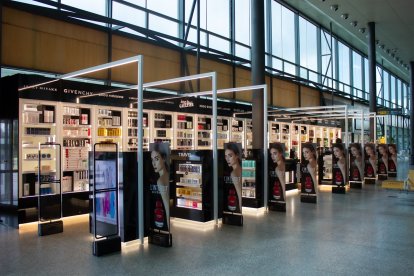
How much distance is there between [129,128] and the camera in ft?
29.1

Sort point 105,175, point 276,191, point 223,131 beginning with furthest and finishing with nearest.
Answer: point 223,131 → point 276,191 → point 105,175

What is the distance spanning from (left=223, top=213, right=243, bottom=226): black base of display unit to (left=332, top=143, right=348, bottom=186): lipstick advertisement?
17.4 ft

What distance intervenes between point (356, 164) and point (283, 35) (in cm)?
698

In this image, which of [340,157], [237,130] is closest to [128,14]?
[237,130]

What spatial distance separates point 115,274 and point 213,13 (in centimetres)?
1032

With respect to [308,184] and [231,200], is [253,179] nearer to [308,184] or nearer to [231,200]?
[231,200]

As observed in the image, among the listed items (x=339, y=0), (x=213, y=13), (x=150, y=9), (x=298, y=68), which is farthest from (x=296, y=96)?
(x=150, y=9)

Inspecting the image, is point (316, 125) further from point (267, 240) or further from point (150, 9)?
point (267, 240)

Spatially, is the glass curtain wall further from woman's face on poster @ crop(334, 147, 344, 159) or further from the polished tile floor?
the polished tile floor

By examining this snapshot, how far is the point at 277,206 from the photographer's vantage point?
820 cm

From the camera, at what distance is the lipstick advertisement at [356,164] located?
40.3ft

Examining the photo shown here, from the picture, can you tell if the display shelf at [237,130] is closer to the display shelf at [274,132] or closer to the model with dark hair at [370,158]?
the display shelf at [274,132]

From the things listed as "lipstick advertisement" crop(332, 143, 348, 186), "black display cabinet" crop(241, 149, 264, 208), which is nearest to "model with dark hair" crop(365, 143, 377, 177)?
"lipstick advertisement" crop(332, 143, 348, 186)

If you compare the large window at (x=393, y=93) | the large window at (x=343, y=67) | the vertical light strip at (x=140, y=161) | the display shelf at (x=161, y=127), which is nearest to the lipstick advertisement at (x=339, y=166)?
the display shelf at (x=161, y=127)
